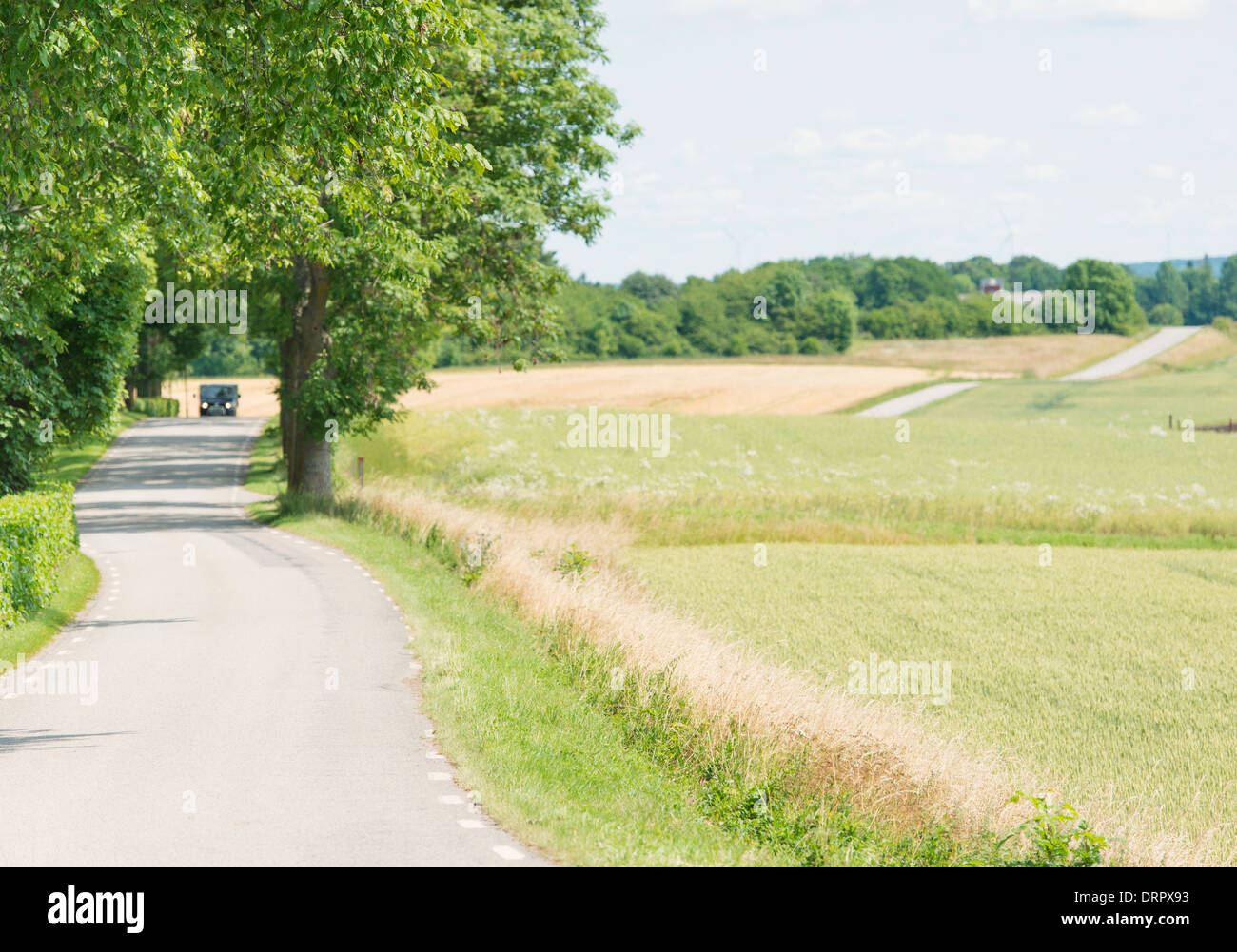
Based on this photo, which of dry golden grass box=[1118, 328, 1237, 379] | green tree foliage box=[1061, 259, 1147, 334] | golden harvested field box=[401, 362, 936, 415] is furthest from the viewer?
green tree foliage box=[1061, 259, 1147, 334]

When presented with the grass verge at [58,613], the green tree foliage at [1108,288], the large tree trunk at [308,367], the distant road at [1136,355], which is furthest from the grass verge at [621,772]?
the green tree foliage at [1108,288]

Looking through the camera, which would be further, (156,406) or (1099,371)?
(1099,371)

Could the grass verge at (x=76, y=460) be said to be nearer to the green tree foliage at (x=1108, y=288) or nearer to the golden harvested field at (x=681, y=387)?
the golden harvested field at (x=681, y=387)

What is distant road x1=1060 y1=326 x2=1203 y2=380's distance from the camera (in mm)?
96312

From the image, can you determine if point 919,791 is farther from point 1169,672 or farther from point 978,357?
Result: point 978,357

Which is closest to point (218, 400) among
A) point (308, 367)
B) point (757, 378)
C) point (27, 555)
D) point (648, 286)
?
point (757, 378)

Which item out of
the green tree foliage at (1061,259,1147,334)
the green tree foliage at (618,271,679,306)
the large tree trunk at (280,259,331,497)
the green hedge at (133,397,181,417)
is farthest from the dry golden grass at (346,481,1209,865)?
the green tree foliage at (618,271,679,306)

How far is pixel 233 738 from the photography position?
438 inches

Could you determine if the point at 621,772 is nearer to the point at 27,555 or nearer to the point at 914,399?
the point at 27,555

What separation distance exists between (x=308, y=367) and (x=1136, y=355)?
3582 inches

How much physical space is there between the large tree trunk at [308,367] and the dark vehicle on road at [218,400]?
49.1 m

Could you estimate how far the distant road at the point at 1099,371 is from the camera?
7588 centimetres

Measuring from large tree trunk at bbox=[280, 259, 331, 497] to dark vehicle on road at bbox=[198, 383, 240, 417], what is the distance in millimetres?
49115

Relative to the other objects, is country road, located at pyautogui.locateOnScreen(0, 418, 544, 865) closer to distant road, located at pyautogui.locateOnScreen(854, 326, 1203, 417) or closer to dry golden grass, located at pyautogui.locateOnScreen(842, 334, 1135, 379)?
distant road, located at pyautogui.locateOnScreen(854, 326, 1203, 417)
